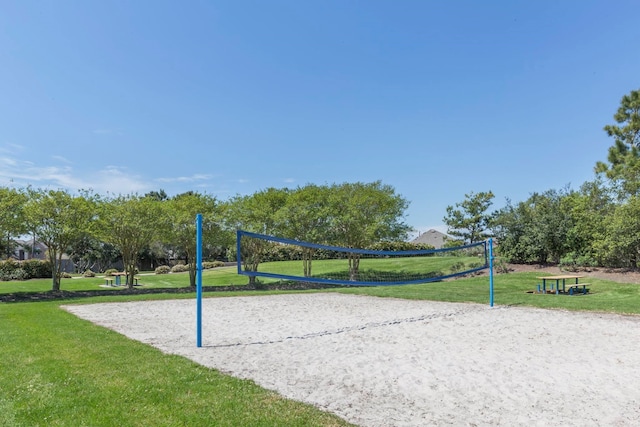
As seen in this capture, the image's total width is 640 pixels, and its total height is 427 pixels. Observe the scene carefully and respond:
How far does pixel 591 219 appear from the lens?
61.4 ft

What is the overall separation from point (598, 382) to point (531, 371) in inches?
26.2

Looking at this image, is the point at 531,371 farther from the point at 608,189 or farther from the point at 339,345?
the point at 608,189

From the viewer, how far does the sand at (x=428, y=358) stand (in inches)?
151

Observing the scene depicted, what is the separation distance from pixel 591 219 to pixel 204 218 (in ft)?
55.1

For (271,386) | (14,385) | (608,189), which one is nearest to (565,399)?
(271,386)

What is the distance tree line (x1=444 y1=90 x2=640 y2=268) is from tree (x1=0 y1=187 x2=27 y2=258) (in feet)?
68.2

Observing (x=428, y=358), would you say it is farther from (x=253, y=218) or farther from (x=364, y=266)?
(x=364, y=266)

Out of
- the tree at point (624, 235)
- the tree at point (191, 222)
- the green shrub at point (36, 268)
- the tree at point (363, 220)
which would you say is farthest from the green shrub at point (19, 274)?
the tree at point (624, 235)

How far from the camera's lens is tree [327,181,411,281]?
20453mm

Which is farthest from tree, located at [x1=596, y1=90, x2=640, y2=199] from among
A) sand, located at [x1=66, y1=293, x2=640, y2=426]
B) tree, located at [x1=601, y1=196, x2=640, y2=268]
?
sand, located at [x1=66, y1=293, x2=640, y2=426]

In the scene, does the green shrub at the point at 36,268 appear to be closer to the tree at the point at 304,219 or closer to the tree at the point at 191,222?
the tree at the point at 191,222

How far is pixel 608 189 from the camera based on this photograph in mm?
19594

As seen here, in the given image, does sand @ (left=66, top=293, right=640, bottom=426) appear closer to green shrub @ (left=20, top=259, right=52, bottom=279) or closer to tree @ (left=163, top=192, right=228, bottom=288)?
tree @ (left=163, top=192, right=228, bottom=288)

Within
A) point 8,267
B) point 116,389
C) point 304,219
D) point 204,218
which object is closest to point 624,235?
point 304,219
